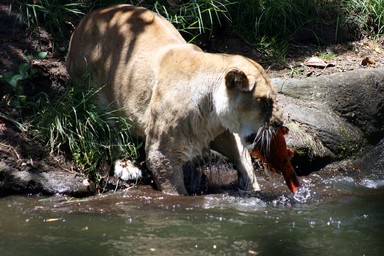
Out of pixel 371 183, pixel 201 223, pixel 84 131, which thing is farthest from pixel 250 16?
pixel 201 223

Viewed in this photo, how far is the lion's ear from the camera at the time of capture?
6.31 metres

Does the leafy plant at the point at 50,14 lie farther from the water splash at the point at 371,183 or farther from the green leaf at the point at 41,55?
the water splash at the point at 371,183

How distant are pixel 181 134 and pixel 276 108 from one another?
785 mm

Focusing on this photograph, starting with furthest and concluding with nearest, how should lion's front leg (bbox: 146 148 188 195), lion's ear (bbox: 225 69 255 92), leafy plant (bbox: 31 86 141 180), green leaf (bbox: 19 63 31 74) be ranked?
green leaf (bbox: 19 63 31 74) → leafy plant (bbox: 31 86 141 180) → lion's front leg (bbox: 146 148 188 195) → lion's ear (bbox: 225 69 255 92)

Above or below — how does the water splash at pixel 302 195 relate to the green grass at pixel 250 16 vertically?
below

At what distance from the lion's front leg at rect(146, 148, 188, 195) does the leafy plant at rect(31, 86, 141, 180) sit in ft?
1.65

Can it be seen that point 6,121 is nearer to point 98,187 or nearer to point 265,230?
point 98,187

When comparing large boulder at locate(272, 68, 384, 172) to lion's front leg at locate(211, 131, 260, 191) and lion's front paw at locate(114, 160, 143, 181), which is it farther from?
lion's front paw at locate(114, 160, 143, 181)

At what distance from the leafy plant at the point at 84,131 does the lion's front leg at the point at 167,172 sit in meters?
0.50

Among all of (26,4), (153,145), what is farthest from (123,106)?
(26,4)

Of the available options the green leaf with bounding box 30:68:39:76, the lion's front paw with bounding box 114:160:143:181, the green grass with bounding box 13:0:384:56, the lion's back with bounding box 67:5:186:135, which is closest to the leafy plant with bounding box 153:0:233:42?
the green grass with bounding box 13:0:384:56

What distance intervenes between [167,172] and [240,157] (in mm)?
656

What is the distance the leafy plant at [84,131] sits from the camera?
23.4ft

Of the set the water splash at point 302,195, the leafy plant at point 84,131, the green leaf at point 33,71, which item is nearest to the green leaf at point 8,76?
the green leaf at point 33,71
